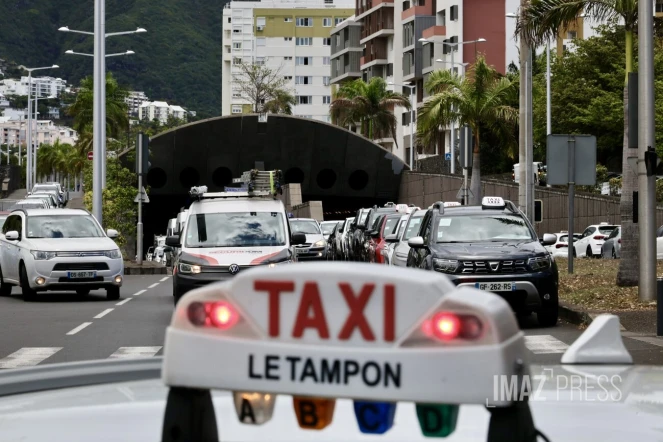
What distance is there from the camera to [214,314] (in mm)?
1583

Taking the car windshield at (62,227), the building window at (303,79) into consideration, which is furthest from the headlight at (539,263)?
the building window at (303,79)

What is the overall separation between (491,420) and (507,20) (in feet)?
321

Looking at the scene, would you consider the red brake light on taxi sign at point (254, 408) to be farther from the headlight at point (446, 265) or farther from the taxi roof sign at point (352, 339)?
the headlight at point (446, 265)

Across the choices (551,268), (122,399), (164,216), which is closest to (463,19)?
(164,216)

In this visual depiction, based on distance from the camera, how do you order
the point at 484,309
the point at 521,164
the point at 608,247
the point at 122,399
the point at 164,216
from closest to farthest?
the point at 484,309
the point at 122,399
the point at 521,164
the point at 608,247
the point at 164,216

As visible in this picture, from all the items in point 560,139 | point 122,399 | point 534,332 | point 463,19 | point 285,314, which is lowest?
point 534,332

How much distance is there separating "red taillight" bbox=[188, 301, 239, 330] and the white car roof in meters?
19.9

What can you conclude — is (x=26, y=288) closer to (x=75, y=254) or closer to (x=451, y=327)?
(x=75, y=254)

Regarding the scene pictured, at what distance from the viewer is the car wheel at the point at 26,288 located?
80.9 feet

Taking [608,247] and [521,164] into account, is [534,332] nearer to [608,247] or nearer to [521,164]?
[521,164]

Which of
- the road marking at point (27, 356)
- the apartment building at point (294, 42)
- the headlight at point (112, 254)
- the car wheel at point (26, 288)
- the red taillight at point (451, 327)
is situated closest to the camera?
the red taillight at point (451, 327)

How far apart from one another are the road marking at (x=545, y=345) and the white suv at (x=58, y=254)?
10.6 metres

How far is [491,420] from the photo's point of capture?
161 cm

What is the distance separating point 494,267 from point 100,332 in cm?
543
